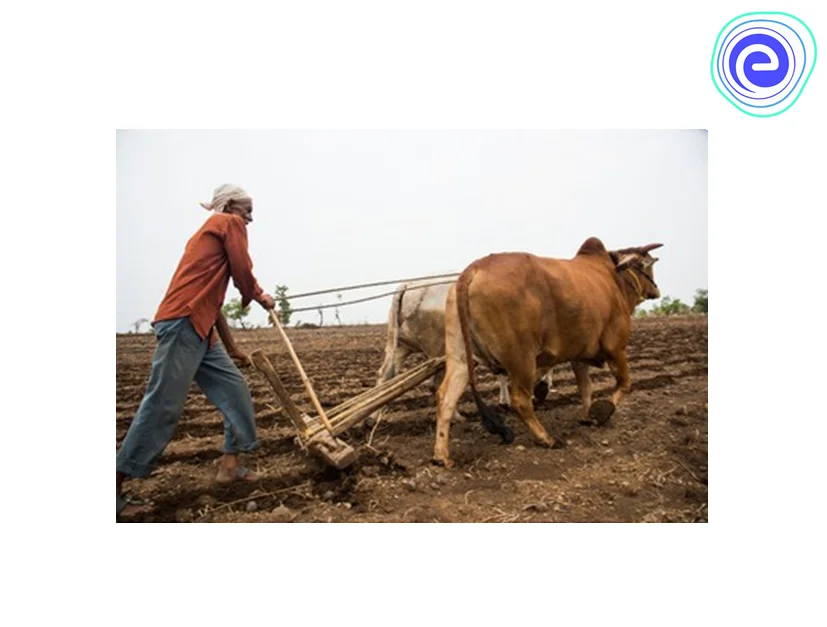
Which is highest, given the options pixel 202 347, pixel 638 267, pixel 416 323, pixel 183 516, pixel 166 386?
pixel 638 267

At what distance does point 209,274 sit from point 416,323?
1899 millimetres

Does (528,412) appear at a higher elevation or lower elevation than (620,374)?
lower

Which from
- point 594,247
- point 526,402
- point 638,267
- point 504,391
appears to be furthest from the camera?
point 504,391

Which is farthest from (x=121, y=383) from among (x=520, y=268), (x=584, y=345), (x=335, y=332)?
(x=335, y=332)

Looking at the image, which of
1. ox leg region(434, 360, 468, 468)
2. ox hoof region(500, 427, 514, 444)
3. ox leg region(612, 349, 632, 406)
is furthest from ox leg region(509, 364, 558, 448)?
ox leg region(612, 349, 632, 406)

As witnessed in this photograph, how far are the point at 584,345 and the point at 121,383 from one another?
412 cm

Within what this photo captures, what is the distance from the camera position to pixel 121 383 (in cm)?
540

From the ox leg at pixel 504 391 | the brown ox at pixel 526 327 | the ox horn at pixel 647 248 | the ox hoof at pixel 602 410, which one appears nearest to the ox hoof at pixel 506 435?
the brown ox at pixel 526 327

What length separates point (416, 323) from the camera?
4.98 m

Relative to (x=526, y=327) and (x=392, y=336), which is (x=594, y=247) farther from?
(x=392, y=336)

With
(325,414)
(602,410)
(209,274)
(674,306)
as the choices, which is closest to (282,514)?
(325,414)

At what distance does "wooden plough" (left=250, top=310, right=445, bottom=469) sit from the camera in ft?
11.8

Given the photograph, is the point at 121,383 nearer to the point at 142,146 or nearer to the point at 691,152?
the point at 142,146

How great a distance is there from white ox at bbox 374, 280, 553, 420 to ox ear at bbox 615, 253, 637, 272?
158 centimetres
